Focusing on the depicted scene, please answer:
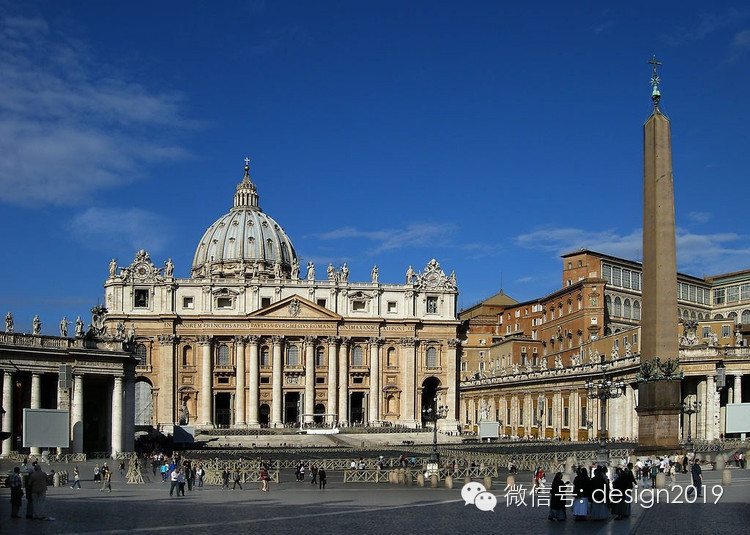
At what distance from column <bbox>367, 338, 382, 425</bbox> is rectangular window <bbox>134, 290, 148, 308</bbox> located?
21.4m

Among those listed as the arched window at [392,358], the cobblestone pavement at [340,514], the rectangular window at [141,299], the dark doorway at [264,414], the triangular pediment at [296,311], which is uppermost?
the rectangular window at [141,299]

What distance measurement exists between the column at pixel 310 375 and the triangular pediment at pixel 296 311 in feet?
7.06

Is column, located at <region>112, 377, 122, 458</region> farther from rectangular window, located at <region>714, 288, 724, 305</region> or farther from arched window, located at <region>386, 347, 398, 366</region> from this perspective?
rectangular window, located at <region>714, 288, 724, 305</region>

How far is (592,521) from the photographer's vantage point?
75.5ft

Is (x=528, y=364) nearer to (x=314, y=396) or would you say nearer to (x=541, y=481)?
(x=314, y=396)

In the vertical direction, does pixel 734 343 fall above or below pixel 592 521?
above

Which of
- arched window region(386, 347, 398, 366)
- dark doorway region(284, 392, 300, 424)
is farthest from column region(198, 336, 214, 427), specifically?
arched window region(386, 347, 398, 366)

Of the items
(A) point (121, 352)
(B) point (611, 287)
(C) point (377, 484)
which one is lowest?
(C) point (377, 484)

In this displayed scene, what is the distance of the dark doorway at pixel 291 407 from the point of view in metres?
101

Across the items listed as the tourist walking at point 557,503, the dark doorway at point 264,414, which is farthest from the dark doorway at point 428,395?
the tourist walking at point 557,503

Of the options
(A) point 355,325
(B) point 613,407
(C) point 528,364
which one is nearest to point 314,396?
(A) point 355,325

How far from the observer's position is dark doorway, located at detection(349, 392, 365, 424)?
10288 cm

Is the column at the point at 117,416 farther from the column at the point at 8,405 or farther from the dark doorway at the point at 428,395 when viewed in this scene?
the dark doorway at the point at 428,395

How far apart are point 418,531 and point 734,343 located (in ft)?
211
